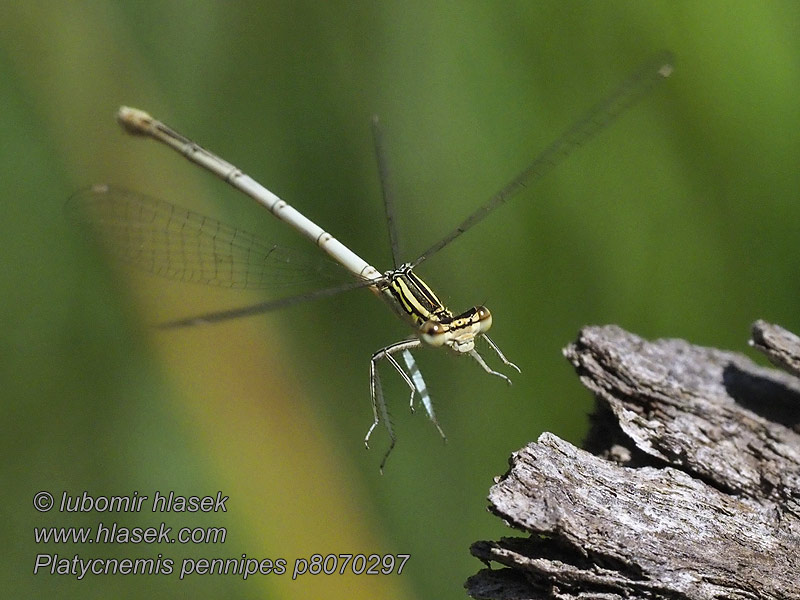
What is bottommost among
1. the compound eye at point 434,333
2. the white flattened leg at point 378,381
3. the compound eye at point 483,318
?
the white flattened leg at point 378,381

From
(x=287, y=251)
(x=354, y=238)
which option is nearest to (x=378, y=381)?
(x=287, y=251)

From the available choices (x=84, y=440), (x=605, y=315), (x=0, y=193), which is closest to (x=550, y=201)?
(x=605, y=315)

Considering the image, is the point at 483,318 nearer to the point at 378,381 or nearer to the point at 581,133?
the point at 378,381

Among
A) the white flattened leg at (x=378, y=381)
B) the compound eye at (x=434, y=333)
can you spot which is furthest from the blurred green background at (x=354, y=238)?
the compound eye at (x=434, y=333)

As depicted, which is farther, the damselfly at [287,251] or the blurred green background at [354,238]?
the blurred green background at [354,238]

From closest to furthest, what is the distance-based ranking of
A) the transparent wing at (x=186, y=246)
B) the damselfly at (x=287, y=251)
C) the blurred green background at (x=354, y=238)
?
the damselfly at (x=287, y=251), the transparent wing at (x=186, y=246), the blurred green background at (x=354, y=238)

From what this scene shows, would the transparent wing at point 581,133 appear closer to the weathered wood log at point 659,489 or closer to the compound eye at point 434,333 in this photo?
the compound eye at point 434,333
